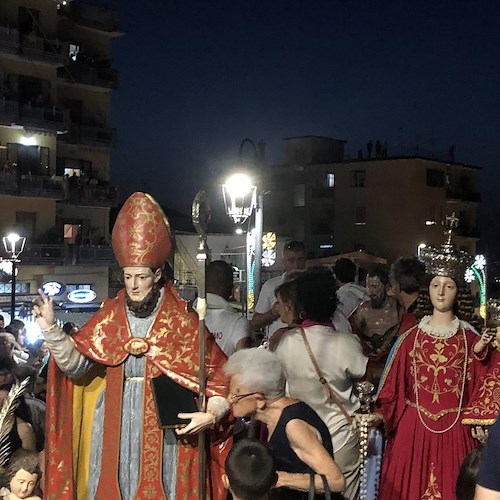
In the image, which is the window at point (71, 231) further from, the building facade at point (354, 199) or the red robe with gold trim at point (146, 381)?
the red robe with gold trim at point (146, 381)

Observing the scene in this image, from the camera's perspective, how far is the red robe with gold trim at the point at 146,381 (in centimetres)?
520

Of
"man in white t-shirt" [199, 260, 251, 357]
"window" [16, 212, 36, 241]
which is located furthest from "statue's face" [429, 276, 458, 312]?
"window" [16, 212, 36, 241]

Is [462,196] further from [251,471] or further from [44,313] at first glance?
[251,471]

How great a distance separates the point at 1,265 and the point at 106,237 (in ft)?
33.7

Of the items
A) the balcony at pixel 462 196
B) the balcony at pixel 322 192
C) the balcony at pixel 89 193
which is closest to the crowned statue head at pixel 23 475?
the balcony at pixel 89 193

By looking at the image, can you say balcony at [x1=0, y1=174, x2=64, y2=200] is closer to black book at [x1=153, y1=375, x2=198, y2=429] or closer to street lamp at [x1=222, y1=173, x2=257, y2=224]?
street lamp at [x1=222, y1=173, x2=257, y2=224]

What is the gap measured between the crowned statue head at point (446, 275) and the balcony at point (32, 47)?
84.8 feet

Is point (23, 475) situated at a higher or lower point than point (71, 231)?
higher

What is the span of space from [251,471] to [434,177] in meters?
45.1

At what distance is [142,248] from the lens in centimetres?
519

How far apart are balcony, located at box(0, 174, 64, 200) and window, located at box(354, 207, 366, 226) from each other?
20.0 meters

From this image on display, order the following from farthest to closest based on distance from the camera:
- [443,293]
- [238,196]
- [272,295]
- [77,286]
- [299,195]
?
[299,195]
[77,286]
[238,196]
[272,295]
[443,293]

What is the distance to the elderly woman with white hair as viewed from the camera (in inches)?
158

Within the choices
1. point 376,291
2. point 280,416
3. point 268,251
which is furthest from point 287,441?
point 268,251
